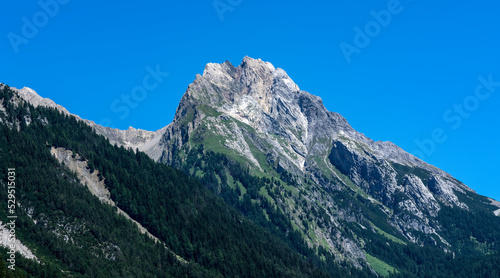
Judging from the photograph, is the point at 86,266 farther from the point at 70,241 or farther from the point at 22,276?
the point at 22,276

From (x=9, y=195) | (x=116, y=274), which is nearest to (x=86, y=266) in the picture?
(x=116, y=274)

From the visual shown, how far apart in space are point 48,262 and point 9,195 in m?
30.8

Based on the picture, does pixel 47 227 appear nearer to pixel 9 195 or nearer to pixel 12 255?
pixel 9 195

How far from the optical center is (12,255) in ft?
512

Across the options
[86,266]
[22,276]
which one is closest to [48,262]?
[86,266]

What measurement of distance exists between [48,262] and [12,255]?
942 inches

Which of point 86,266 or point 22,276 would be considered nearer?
point 22,276

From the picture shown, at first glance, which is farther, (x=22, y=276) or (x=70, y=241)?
(x=70, y=241)

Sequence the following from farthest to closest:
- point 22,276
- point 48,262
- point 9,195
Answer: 1. point 9,195
2. point 48,262
3. point 22,276

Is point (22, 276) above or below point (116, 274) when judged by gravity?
below

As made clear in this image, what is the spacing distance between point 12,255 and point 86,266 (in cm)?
3663

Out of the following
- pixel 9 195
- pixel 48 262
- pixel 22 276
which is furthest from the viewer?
pixel 9 195

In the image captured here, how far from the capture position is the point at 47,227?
653ft

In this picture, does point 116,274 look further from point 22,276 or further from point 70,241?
point 22,276
